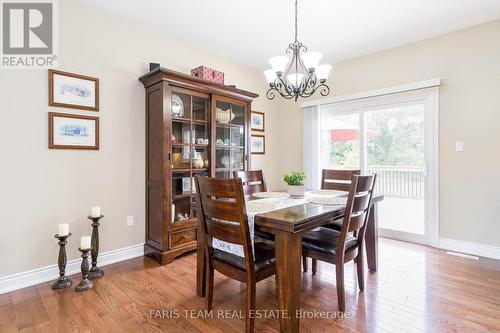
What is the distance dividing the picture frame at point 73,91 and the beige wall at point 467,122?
3582 mm

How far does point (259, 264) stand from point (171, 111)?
1859 millimetres

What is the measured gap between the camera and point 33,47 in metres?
2.23

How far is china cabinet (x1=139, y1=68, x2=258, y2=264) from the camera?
263 centimetres

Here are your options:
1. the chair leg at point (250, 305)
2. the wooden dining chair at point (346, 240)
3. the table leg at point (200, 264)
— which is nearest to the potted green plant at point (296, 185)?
the wooden dining chair at point (346, 240)

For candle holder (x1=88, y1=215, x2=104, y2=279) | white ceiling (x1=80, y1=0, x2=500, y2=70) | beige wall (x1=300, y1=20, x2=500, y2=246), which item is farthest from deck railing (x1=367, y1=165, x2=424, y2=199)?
candle holder (x1=88, y1=215, x2=104, y2=279)

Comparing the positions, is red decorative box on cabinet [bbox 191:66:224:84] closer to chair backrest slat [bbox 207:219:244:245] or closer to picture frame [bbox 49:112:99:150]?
picture frame [bbox 49:112:99:150]

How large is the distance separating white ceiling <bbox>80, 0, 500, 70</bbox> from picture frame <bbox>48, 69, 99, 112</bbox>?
74 centimetres

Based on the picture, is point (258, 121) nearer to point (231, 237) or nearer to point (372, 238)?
point (372, 238)

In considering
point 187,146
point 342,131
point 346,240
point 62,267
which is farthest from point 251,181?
point 342,131

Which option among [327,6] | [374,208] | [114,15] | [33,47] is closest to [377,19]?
[327,6]

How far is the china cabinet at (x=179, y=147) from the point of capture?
103 inches

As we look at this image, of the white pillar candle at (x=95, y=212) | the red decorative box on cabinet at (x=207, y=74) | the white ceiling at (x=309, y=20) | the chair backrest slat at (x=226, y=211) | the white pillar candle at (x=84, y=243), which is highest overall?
the white ceiling at (x=309, y=20)

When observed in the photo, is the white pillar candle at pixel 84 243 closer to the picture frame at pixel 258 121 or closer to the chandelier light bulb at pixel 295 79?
the chandelier light bulb at pixel 295 79

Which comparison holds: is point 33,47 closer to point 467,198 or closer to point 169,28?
point 169,28
